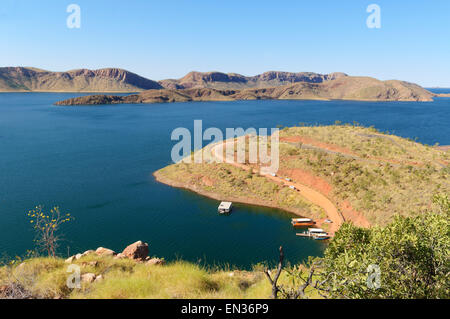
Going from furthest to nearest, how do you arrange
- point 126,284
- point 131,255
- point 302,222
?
1. point 302,222
2. point 131,255
3. point 126,284

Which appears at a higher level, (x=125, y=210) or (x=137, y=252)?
(x=137, y=252)

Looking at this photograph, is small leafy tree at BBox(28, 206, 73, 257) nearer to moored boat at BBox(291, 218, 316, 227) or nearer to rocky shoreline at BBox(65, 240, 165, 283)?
rocky shoreline at BBox(65, 240, 165, 283)

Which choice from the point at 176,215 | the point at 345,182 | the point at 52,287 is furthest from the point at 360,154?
the point at 52,287

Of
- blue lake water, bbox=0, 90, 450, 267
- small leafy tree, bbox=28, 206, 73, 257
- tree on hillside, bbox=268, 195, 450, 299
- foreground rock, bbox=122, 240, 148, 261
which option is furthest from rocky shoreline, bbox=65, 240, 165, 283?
tree on hillside, bbox=268, 195, 450, 299

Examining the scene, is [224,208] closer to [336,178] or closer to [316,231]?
[316,231]

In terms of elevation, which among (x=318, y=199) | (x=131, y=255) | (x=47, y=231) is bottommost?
(x=318, y=199)

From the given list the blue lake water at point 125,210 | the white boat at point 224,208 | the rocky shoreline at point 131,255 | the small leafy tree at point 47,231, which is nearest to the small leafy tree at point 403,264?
the rocky shoreline at point 131,255

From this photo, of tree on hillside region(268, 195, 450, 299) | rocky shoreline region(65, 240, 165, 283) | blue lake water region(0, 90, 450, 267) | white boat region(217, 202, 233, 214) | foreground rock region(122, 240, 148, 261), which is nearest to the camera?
tree on hillside region(268, 195, 450, 299)

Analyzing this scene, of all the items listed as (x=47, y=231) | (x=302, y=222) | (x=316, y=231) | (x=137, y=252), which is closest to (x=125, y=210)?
(x=137, y=252)

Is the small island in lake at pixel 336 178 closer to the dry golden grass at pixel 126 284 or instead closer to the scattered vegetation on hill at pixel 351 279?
the scattered vegetation on hill at pixel 351 279

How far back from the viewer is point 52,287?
1395 centimetres

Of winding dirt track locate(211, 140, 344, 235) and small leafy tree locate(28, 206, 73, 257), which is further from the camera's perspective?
winding dirt track locate(211, 140, 344, 235)

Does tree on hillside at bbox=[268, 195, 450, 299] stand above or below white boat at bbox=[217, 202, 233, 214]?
above
